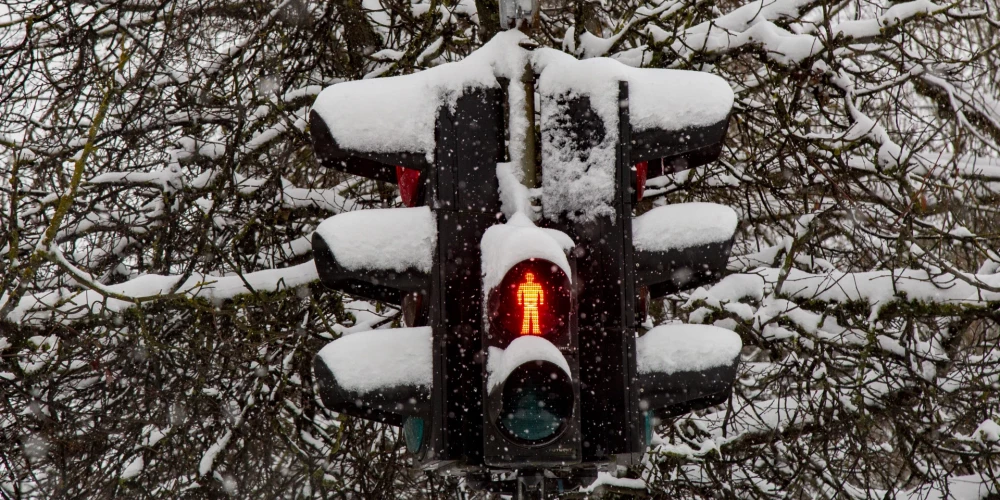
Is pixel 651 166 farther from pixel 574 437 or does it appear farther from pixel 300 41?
pixel 300 41

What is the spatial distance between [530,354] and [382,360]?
46 centimetres

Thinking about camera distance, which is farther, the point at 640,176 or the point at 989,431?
the point at 989,431

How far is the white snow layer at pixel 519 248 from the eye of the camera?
2061mm

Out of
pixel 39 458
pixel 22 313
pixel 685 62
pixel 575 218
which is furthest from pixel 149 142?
pixel 575 218

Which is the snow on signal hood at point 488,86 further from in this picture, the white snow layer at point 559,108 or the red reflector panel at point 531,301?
the red reflector panel at point 531,301

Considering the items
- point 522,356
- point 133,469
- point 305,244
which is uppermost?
point 522,356

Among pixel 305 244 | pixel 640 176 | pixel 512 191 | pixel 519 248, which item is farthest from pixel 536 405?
pixel 305 244

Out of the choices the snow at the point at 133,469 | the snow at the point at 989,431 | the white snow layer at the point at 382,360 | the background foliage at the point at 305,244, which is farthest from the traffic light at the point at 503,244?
the snow at the point at 133,469

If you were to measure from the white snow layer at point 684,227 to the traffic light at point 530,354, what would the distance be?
1.06 ft

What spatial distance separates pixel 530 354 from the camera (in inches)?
79.8

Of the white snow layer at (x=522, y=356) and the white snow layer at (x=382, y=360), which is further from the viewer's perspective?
the white snow layer at (x=382, y=360)

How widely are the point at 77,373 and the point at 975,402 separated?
5388 millimetres

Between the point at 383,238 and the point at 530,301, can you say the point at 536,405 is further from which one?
the point at 383,238

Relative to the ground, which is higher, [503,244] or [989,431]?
[503,244]
